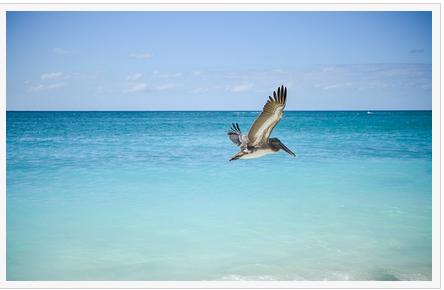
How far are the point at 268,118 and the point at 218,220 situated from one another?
12.3 feet

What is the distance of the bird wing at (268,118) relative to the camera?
164 inches

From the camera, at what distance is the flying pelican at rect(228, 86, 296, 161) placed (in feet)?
13.7

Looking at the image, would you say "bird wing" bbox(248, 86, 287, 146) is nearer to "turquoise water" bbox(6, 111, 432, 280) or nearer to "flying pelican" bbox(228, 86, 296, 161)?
"flying pelican" bbox(228, 86, 296, 161)

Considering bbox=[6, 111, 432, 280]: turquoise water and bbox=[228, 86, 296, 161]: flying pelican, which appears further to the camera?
bbox=[6, 111, 432, 280]: turquoise water

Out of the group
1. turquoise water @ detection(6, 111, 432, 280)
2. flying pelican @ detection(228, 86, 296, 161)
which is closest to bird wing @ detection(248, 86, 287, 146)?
flying pelican @ detection(228, 86, 296, 161)

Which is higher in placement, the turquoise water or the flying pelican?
the flying pelican

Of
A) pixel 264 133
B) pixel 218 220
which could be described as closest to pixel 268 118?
pixel 264 133

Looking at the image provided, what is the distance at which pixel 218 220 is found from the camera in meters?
7.72

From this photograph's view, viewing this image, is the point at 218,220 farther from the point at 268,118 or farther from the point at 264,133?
the point at 268,118

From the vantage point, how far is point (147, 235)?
7.05 metres

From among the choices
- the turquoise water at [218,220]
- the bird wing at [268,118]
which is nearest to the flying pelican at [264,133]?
the bird wing at [268,118]

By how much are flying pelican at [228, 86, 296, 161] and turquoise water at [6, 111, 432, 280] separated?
188 cm
